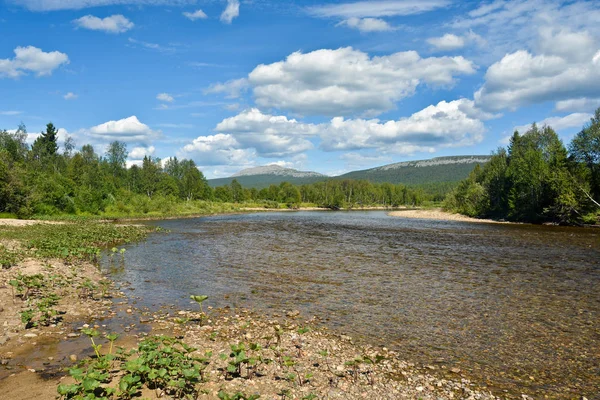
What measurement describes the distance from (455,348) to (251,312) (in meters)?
8.90

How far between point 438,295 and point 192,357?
1472 cm

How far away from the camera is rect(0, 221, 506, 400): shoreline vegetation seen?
9195mm

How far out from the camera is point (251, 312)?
1702cm

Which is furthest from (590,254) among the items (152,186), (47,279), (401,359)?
(152,186)

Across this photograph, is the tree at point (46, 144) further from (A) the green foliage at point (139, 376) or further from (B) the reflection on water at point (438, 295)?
(A) the green foliage at point (139, 376)

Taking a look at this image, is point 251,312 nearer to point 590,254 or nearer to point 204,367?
point 204,367

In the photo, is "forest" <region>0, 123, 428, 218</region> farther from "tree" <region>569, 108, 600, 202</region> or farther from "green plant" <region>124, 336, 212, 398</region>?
"tree" <region>569, 108, 600, 202</region>

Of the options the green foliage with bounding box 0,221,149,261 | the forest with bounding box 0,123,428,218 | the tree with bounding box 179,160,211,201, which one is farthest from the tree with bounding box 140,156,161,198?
the green foliage with bounding box 0,221,149,261

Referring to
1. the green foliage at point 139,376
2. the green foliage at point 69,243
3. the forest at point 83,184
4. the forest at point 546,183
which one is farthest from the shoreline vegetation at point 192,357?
the forest at point 546,183

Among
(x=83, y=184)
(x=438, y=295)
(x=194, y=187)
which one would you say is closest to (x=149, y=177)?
(x=194, y=187)

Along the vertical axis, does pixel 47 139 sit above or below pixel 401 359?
above

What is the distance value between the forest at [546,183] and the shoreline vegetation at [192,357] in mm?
74375

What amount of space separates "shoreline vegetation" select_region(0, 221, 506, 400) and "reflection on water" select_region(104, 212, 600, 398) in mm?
1660

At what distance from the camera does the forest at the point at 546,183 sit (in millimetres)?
69562
